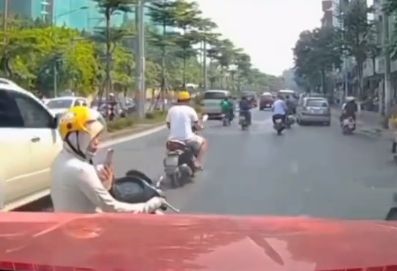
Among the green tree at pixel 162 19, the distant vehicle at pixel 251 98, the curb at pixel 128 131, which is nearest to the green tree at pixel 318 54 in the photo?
the distant vehicle at pixel 251 98

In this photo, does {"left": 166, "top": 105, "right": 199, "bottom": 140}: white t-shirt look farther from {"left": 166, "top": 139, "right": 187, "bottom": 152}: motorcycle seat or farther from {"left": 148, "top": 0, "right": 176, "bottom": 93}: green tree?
{"left": 148, "top": 0, "right": 176, "bottom": 93}: green tree

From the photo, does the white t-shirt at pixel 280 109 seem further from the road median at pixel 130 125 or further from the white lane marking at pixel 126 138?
the road median at pixel 130 125

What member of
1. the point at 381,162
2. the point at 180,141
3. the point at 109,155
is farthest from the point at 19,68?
the point at 109,155

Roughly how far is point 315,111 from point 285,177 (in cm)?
2623

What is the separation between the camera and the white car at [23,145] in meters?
9.46

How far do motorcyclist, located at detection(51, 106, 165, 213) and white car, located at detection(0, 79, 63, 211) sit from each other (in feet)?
13.6

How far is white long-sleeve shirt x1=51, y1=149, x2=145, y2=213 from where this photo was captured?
4785mm

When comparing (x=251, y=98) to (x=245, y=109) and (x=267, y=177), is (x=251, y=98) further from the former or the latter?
(x=267, y=177)

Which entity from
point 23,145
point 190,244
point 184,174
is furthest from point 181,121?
point 190,244

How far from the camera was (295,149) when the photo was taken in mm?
23391

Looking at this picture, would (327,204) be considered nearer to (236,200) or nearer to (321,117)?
(236,200)

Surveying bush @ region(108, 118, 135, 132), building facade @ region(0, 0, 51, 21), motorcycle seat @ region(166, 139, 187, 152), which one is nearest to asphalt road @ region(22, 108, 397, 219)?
motorcycle seat @ region(166, 139, 187, 152)

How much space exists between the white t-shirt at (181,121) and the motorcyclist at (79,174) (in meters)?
8.74

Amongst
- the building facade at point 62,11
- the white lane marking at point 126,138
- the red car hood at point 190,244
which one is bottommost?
the white lane marking at point 126,138
